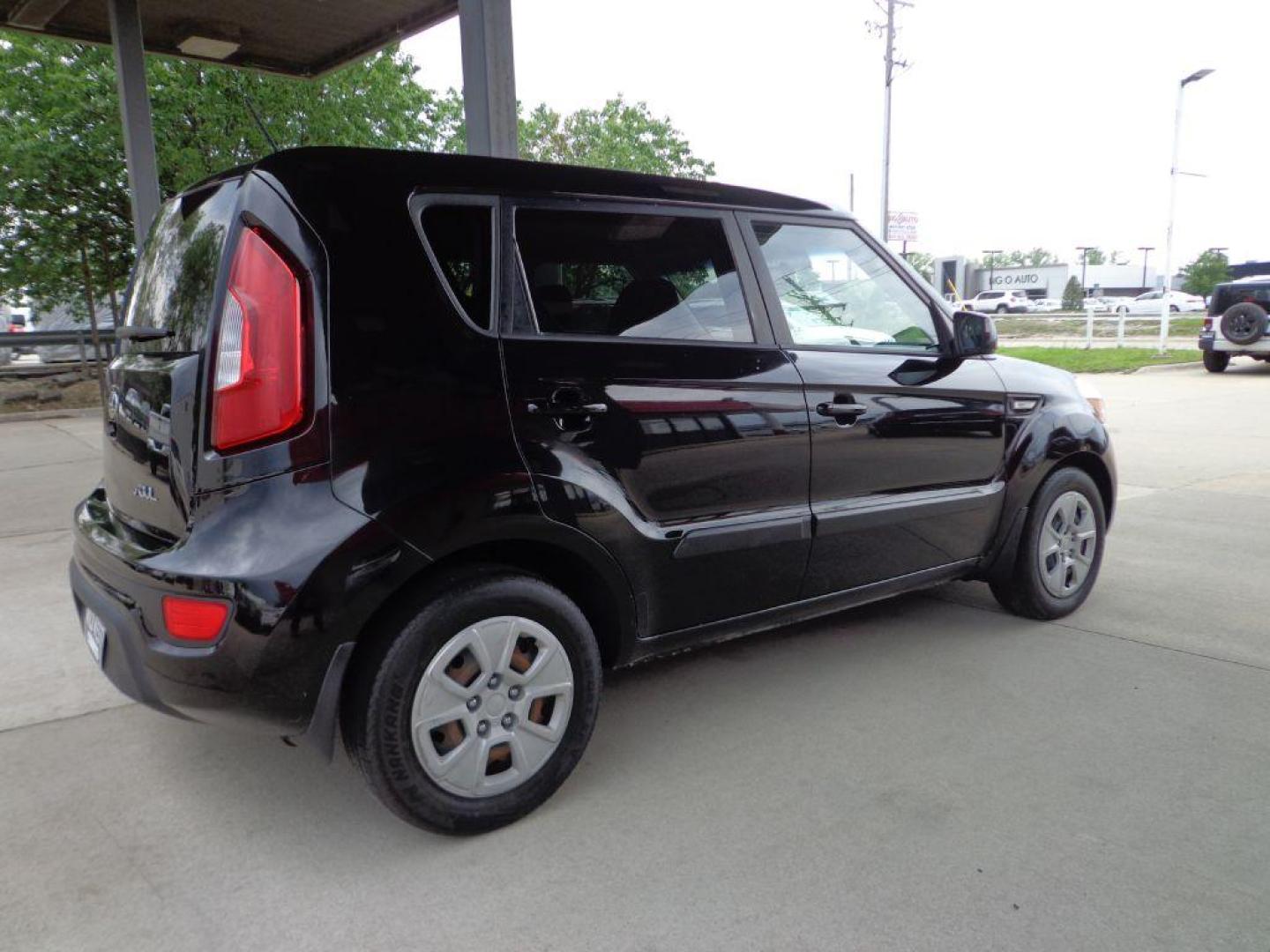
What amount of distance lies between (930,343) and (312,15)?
5.74 metres

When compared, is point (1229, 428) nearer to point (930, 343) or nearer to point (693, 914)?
point (930, 343)

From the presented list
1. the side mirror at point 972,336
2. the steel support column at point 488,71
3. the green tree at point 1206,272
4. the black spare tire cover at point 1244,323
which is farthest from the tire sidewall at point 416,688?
the green tree at point 1206,272

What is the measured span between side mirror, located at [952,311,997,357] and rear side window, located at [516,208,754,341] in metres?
1.07

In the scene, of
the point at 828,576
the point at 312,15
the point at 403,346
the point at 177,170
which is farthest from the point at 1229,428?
the point at 177,170

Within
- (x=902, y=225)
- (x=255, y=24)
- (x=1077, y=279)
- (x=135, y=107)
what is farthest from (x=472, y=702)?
(x=1077, y=279)

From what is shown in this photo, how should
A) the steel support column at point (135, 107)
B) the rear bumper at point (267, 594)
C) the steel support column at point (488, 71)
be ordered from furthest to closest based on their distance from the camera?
the steel support column at point (135, 107)
the steel support column at point (488, 71)
the rear bumper at point (267, 594)

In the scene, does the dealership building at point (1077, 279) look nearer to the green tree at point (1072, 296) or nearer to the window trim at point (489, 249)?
the green tree at point (1072, 296)

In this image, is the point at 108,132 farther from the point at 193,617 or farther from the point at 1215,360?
the point at 1215,360

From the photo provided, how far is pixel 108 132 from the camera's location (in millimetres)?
12328

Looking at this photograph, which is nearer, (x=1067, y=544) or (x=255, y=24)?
(x=1067, y=544)

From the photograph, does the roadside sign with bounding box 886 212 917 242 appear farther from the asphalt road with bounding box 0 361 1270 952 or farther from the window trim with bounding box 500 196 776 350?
the window trim with bounding box 500 196 776 350

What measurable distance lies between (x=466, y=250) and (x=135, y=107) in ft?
19.2

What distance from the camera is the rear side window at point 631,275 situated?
2638 millimetres

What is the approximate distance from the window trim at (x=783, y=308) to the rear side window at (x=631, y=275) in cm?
11
